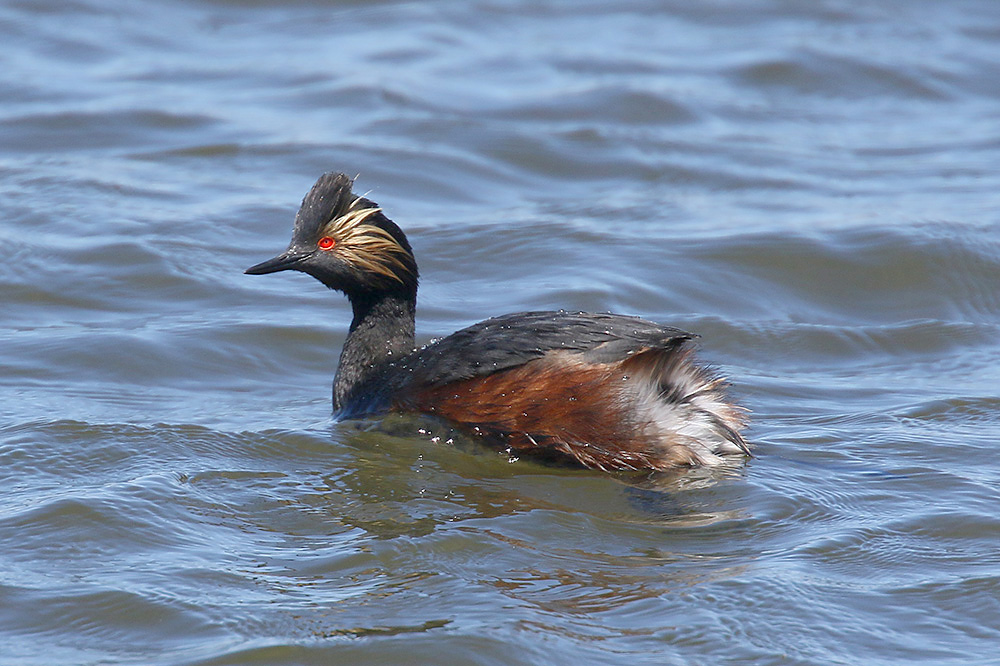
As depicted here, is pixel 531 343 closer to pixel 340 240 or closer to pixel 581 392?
pixel 581 392

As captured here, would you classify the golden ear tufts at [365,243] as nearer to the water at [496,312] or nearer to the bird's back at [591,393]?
the water at [496,312]

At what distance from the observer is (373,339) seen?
6840 mm

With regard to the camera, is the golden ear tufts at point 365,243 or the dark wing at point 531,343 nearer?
the dark wing at point 531,343

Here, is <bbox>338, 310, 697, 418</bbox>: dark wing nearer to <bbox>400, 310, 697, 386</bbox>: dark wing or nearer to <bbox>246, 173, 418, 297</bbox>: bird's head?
<bbox>400, 310, 697, 386</bbox>: dark wing

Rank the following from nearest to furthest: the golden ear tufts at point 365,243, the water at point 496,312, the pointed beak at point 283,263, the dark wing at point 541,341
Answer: the water at point 496,312, the dark wing at point 541,341, the pointed beak at point 283,263, the golden ear tufts at point 365,243

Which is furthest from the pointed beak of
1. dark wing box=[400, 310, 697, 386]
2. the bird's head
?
dark wing box=[400, 310, 697, 386]

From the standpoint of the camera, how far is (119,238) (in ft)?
29.6

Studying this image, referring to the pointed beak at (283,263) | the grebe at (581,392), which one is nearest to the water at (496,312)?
the grebe at (581,392)

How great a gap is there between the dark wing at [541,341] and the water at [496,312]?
0.40 metres

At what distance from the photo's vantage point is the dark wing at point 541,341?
579 centimetres

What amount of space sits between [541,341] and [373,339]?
1272 mm

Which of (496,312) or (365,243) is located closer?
(365,243)

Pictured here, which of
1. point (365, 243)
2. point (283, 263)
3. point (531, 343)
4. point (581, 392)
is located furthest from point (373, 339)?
point (581, 392)

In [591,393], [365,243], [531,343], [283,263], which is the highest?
[365,243]
